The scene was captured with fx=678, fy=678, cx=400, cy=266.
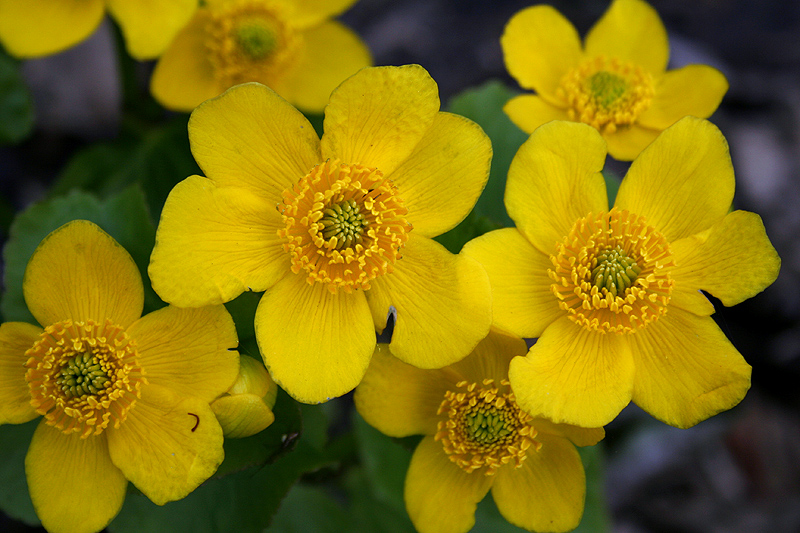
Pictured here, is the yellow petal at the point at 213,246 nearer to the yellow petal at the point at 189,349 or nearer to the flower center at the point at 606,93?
the yellow petal at the point at 189,349

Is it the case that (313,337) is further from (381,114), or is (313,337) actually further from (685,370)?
(685,370)

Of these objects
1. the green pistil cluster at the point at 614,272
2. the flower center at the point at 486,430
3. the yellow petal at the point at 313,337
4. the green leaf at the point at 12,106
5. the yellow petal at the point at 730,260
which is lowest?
the green leaf at the point at 12,106

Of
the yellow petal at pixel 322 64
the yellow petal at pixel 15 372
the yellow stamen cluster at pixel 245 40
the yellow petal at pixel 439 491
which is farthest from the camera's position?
the yellow petal at pixel 322 64

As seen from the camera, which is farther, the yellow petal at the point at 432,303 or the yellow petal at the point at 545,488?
the yellow petal at the point at 545,488

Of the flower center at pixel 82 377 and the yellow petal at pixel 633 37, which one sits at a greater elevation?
the yellow petal at pixel 633 37

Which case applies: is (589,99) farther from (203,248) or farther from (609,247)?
(203,248)

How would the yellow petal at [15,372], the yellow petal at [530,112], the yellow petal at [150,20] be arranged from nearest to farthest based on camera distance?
1. the yellow petal at [15,372]
2. the yellow petal at [530,112]
3. the yellow petal at [150,20]

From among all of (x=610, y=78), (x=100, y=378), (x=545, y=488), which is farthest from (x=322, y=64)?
(x=545, y=488)

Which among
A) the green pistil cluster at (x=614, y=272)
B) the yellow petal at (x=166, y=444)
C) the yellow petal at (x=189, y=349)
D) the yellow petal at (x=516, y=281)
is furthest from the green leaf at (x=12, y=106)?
the green pistil cluster at (x=614, y=272)
